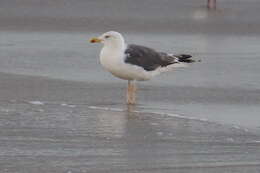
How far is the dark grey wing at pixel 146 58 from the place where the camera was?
38.6 ft

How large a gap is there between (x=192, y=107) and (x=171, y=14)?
1080 centimetres

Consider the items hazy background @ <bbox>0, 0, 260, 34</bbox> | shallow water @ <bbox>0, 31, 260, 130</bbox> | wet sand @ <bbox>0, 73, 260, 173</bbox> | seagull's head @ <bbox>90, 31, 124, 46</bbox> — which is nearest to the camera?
wet sand @ <bbox>0, 73, 260, 173</bbox>

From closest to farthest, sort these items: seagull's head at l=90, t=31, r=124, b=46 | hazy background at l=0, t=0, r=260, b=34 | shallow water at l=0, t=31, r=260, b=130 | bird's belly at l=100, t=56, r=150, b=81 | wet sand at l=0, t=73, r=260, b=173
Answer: wet sand at l=0, t=73, r=260, b=173 < shallow water at l=0, t=31, r=260, b=130 < bird's belly at l=100, t=56, r=150, b=81 < seagull's head at l=90, t=31, r=124, b=46 < hazy background at l=0, t=0, r=260, b=34

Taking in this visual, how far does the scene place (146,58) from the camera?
1197 cm

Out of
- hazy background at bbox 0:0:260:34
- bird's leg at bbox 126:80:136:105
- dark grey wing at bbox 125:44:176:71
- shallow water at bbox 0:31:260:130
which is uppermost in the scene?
dark grey wing at bbox 125:44:176:71

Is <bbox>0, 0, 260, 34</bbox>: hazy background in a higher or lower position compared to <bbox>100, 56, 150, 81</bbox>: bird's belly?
lower

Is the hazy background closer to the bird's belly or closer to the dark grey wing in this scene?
the dark grey wing

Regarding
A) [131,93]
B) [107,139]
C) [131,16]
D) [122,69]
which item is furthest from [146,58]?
[131,16]

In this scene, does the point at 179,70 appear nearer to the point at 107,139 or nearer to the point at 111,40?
the point at 111,40

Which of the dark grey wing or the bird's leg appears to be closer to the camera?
the bird's leg

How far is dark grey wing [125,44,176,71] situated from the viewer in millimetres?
11766

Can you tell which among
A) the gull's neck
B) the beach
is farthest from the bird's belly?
the beach

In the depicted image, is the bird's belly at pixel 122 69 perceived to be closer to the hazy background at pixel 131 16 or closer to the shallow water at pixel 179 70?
the shallow water at pixel 179 70

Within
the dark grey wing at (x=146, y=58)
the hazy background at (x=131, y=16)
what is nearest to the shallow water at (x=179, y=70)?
the dark grey wing at (x=146, y=58)
